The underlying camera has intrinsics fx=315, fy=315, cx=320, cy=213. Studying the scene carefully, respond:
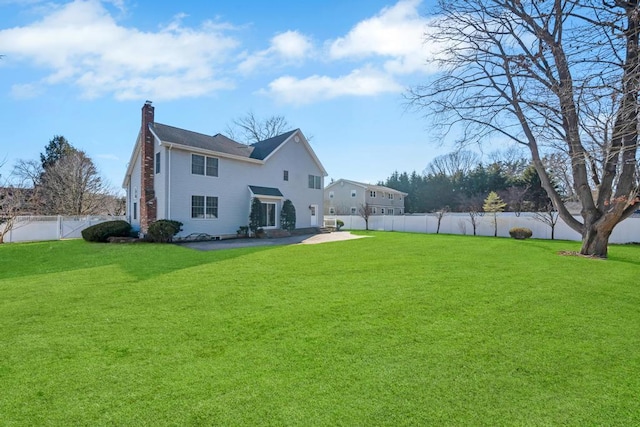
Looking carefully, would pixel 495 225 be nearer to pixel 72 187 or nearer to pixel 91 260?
pixel 91 260

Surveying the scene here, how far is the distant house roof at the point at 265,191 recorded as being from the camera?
19.1 metres

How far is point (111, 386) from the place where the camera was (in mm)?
2717

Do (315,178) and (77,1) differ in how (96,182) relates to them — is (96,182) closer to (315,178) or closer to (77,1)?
(315,178)

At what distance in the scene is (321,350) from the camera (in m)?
3.42

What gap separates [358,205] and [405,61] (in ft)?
88.9

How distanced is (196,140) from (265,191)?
4.90 metres

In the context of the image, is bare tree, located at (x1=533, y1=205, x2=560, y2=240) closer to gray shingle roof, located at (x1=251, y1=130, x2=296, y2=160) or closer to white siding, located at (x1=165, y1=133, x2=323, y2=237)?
white siding, located at (x1=165, y1=133, x2=323, y2=237)

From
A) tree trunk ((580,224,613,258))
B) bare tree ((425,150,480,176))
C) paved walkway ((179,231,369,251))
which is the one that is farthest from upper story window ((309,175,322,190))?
bare tree ((425,150,480,176))

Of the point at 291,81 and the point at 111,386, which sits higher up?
the point at 291,81

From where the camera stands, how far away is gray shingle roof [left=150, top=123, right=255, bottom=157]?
16.5 m

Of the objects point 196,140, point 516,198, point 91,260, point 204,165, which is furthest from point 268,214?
point 516,198

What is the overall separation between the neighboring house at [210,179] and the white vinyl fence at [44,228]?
2.83 meters

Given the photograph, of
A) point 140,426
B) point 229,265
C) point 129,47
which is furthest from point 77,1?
point 140,426

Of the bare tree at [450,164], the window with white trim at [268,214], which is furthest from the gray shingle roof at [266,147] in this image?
the bare tree at [450,164]
